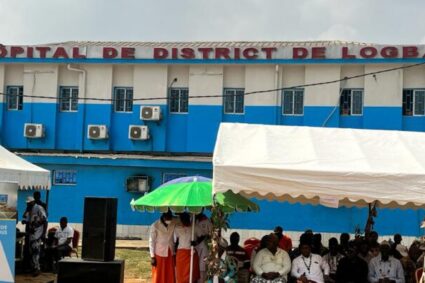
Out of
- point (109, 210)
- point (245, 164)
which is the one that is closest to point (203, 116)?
point (109, 210)

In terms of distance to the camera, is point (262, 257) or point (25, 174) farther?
point (25, 174)

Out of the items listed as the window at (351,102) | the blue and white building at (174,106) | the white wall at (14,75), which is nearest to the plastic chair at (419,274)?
the blue and white building at (174,106)

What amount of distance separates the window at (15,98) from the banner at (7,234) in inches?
604

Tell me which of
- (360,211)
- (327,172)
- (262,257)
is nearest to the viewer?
(327,172)

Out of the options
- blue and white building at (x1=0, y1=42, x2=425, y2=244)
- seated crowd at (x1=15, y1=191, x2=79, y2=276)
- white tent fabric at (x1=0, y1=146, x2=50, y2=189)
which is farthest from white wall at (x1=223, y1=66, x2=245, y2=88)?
seated crowd at (x1=15, y1=191, x2=79, y2=276)

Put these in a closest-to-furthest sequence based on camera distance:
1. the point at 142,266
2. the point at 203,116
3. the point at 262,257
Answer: the point at 262,257, the point at 142,266, the point at 203,116

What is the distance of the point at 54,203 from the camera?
22.6m

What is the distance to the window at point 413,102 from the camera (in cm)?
2170

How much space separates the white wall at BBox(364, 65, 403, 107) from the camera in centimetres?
2153

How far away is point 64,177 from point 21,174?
9.92 meters

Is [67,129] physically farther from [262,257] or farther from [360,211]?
[262,257]

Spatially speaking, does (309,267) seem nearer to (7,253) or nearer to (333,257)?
(333,257)

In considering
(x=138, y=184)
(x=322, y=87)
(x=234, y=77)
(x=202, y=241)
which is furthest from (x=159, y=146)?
(x=202, y=241)

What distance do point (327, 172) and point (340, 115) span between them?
1448 centimetres
